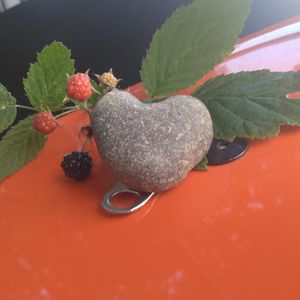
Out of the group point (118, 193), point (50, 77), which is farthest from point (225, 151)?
point (50, 77)

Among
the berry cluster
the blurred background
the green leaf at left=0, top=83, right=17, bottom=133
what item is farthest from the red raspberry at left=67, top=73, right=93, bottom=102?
the blurred background

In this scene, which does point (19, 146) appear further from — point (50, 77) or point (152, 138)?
point (152, 138)

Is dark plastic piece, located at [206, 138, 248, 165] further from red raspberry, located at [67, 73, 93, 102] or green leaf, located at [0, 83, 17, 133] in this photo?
green leaf, located at [0, 83, 17, 133]

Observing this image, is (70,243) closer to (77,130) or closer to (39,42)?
(77,130)

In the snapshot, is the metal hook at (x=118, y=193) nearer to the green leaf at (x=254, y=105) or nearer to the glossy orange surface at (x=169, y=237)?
the glossy orange surface at (x=169, y=237)

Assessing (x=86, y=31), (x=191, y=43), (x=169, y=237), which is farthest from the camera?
(x=86, y=31)

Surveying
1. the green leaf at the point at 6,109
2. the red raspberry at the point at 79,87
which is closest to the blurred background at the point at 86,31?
the green leaf at the point at 6,109
